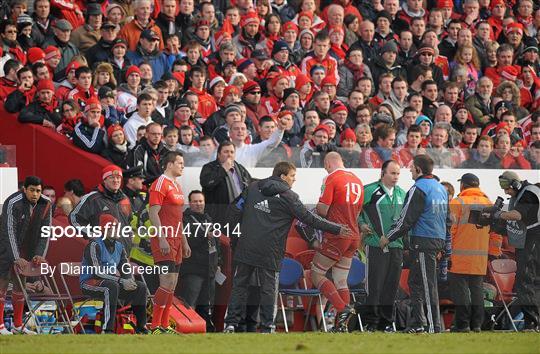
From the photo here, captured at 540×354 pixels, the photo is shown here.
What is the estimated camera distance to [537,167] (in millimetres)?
18641

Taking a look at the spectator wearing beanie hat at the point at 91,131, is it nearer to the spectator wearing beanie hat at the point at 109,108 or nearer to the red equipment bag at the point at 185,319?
the spectator wearing beanie hat at the point at 109,108

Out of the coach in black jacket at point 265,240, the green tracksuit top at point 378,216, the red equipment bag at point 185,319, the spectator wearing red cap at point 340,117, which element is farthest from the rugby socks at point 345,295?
the spectator wearing red cap at point 340,117

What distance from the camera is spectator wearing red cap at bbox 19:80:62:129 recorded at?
1906 cm

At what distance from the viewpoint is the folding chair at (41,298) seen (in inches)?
645

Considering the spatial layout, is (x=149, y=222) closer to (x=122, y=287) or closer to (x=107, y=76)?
(x=122, y=287)

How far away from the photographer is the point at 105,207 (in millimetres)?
16734

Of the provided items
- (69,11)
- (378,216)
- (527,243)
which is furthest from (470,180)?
(69,11)

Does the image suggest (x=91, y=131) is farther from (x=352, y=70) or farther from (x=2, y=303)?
(x=352, y=70)

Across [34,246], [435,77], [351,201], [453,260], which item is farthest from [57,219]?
[435,77]

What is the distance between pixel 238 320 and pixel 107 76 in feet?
15.7

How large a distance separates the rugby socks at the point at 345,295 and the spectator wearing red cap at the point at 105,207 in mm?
2552

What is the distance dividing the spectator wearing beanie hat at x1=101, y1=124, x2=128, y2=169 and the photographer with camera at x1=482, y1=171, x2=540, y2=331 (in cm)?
488

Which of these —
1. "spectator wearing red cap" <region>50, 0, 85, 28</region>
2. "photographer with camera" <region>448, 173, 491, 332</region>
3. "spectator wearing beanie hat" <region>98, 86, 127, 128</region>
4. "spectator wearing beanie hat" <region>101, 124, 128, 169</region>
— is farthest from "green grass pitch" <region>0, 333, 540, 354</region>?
"spectator wearing red cap" <region>50, 0, 85, 28</region>

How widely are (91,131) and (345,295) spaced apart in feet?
13.8
